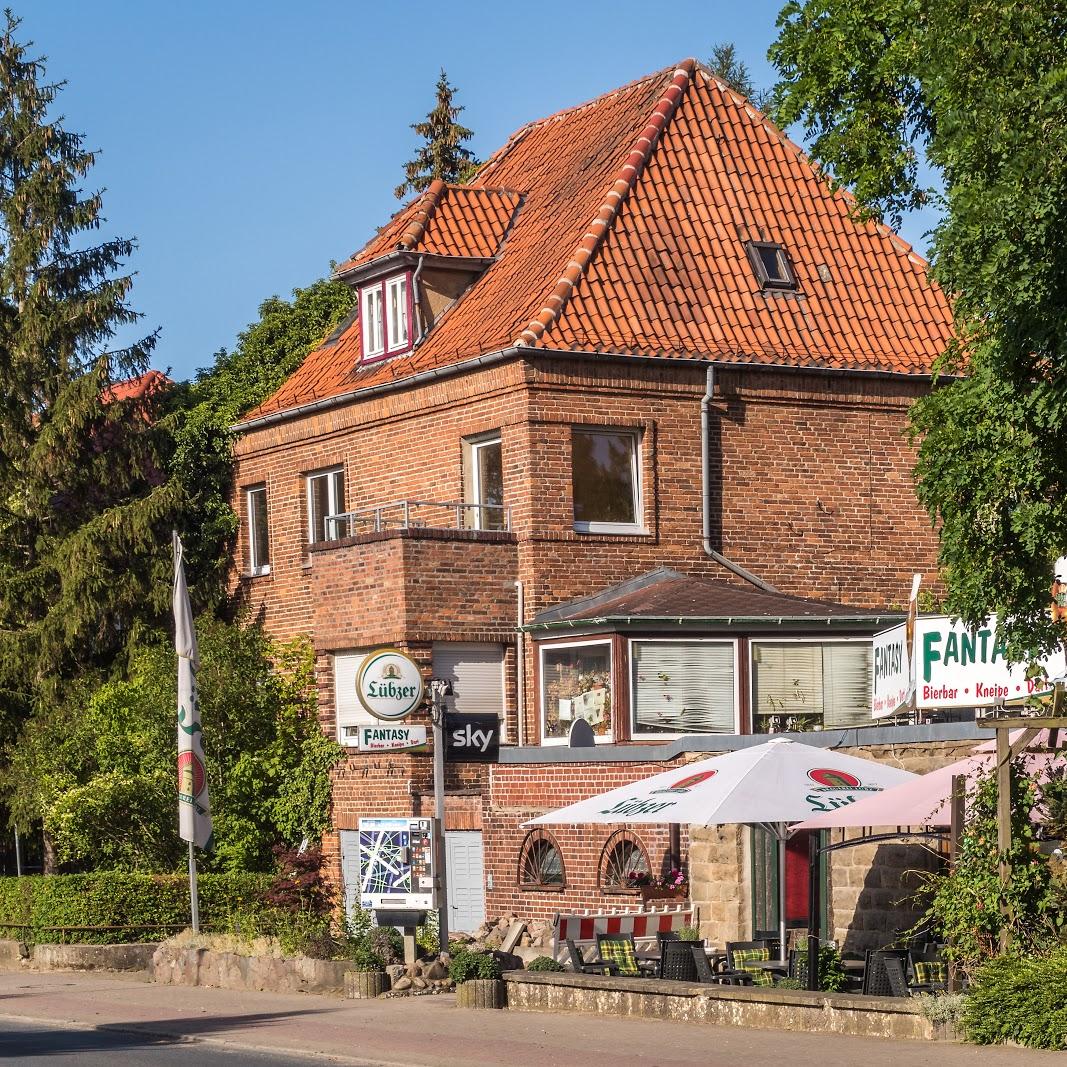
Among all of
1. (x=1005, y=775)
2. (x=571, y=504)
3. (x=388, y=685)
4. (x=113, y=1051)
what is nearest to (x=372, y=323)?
(x=571, y=504)

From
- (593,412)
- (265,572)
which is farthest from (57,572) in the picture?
(593,412)

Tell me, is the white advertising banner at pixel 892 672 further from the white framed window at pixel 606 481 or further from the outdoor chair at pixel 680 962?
the white framed window at pixel 606 481

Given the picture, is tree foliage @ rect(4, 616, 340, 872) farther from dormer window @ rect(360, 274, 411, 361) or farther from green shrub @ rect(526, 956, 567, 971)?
green shrub @ rect(526, 956, 567, 971)

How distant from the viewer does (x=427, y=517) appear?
31656 mm

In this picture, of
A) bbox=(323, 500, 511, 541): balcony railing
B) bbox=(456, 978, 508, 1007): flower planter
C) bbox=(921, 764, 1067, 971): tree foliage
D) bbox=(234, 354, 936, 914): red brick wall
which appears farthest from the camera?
bbox=(323, 500, 511, 541): balcony railing

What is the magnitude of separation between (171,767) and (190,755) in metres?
3.64

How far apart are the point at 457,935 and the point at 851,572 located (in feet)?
30.0

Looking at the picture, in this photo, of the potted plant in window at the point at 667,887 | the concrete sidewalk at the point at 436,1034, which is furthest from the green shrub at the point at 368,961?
the potted plant in window at the point at 667,887

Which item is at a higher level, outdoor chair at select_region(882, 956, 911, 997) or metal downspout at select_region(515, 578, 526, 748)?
Result: metal downspout at select_region(515, 578, 526, 748)

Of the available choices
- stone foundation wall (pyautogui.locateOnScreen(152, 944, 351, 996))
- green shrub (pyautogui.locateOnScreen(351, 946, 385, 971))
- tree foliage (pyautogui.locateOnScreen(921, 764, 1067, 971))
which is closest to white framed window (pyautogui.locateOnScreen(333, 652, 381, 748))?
stone foundation wall (pyautogui.locateOnScreen(152, 944, 351, 996))

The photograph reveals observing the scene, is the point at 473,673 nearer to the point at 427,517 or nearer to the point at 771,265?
the point at 427,517

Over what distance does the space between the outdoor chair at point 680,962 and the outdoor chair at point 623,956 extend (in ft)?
2.45

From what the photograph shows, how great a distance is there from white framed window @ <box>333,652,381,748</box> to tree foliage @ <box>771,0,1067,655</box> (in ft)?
46.5

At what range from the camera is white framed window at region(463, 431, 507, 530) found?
30.7 metres
